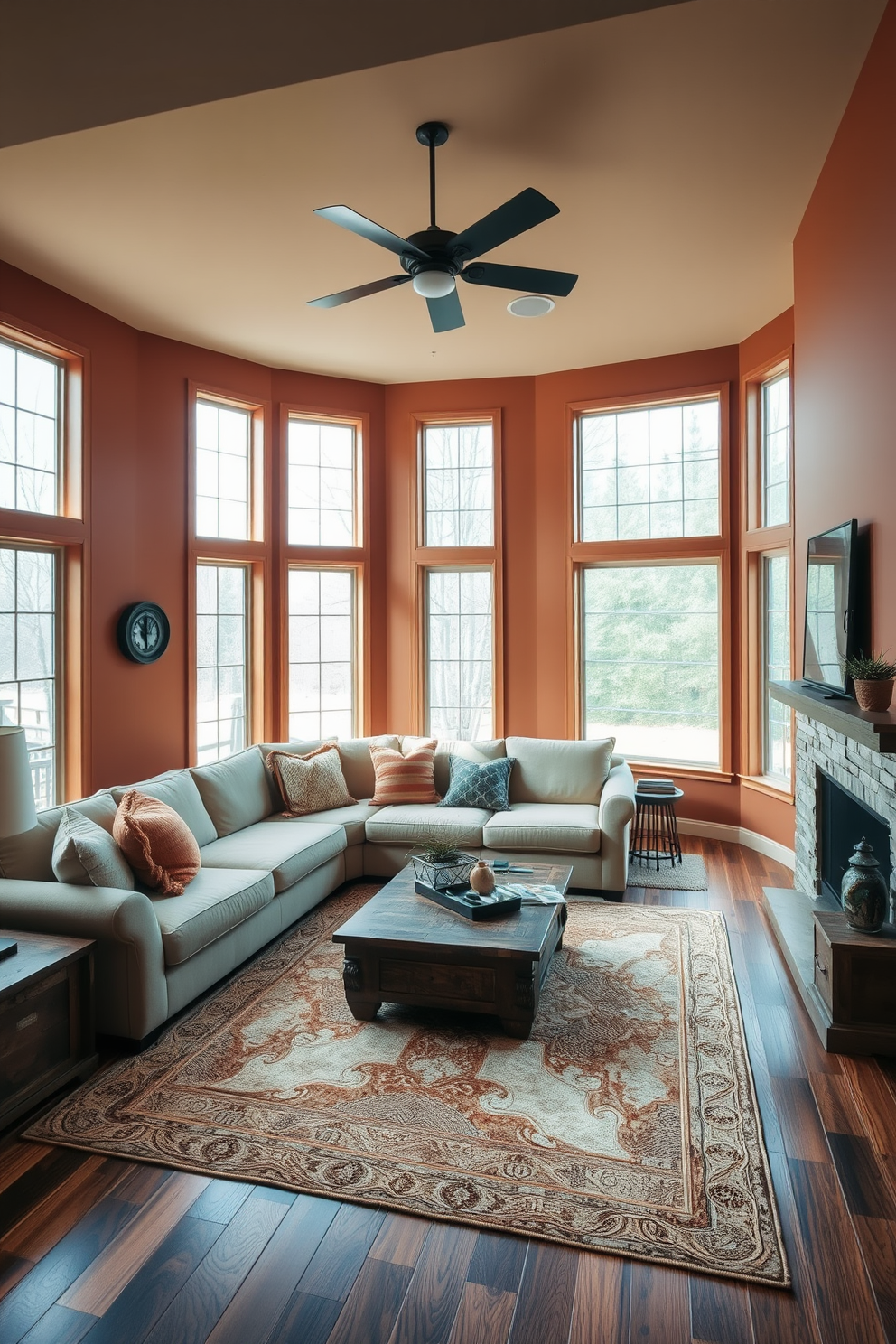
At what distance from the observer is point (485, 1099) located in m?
2.80

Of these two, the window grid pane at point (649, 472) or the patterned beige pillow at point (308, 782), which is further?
the window grid pane at point (649, 472)

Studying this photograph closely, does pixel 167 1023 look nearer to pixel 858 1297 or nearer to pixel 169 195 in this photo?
pixel 858 1297

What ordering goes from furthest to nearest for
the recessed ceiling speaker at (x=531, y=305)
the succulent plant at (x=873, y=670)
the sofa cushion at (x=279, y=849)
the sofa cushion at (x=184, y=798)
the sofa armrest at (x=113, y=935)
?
1. the recessed ceiling speaker at (x=531, y=305)
2. the sofa cushion at (x=184, y=798)
3. the sofa cushion at (x=279, y=849)
4. the sofa armrest at (x=113, y=935)
5. the succulent plant at (x=873, y=670)

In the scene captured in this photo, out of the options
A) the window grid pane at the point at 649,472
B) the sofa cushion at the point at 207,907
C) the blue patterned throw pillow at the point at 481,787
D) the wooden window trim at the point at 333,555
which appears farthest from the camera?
the wooden window trim at the point at 333,555

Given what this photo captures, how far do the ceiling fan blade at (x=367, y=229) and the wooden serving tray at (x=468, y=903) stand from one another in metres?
2.69

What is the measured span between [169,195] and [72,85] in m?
2.25

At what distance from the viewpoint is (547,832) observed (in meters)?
4.96

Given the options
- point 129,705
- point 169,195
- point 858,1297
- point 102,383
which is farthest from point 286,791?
point 858,1297

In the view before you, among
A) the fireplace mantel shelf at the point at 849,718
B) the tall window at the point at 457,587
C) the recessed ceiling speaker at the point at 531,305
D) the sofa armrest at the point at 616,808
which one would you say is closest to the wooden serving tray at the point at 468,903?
the sofa armrest at the point at 616,808

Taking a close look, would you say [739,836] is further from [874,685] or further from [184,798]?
[184,798]

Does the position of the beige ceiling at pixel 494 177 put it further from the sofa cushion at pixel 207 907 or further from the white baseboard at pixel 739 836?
the white baseboard at pixel 739 836

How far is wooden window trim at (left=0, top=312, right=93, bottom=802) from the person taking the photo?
4.96 meters

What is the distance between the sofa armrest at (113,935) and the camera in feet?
10.0

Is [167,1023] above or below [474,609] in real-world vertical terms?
below
